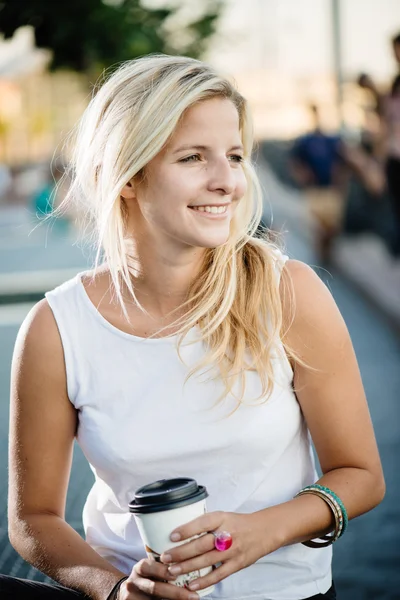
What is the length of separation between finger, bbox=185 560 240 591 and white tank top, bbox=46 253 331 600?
0.76ft

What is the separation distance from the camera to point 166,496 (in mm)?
1752

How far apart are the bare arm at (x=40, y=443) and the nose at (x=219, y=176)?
1.55 feet

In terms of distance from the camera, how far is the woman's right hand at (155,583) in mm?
1821

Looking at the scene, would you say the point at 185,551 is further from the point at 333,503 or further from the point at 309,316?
the point at 309,316

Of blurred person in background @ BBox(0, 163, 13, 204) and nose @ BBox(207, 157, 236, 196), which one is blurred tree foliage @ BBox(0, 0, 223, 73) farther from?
blurred person in background @ BBox(0, 163, 13, 204)

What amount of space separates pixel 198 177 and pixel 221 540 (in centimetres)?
81

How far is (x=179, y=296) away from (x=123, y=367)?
0.25 m

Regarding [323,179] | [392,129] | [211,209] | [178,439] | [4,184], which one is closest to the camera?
[178,439]

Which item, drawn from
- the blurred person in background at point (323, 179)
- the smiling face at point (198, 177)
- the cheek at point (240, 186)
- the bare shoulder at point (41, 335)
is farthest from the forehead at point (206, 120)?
the blurred person in background at point (323, 179)

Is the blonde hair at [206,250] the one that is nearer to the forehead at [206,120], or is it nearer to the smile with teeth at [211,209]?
the forehead at [206,120]

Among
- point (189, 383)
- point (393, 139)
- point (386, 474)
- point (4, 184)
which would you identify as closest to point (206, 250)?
point (189, 383)

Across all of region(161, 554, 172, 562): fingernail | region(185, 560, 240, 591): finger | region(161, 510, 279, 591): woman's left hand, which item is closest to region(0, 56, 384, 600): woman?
region(161, 510, 279, 591): woman's left hand

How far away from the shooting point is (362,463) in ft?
7.28

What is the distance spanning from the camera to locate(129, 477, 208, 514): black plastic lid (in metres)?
1.75
